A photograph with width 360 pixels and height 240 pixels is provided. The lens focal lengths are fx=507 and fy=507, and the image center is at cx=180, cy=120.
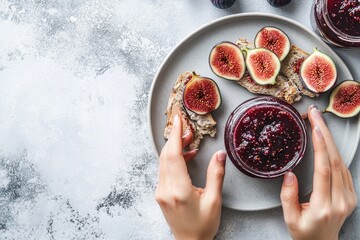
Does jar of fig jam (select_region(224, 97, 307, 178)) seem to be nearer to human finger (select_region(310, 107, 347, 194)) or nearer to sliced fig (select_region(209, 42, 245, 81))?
human finger (select_region(310, 107, 347, 194))

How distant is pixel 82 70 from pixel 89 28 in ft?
0.66

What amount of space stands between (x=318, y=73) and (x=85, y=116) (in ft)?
3.52

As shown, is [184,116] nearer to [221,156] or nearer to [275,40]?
[221,156]

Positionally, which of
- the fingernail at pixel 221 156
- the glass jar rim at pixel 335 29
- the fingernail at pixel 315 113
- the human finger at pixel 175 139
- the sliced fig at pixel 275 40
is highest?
the glass jar rim at pixel 335 29

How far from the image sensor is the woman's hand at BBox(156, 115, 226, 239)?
206 cm

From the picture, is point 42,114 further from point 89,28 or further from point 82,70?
point 89,28

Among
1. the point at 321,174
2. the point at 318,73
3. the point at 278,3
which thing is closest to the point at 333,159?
the point at 321,174

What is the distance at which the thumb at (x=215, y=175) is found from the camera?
2.11m

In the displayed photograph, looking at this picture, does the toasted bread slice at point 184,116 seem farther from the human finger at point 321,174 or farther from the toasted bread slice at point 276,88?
the human finger at point 321,174

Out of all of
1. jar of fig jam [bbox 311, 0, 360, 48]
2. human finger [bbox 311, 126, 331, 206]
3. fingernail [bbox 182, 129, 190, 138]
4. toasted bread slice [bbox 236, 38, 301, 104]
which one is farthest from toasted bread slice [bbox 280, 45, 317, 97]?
fingernail [bbox 182, 129, 190, 138]

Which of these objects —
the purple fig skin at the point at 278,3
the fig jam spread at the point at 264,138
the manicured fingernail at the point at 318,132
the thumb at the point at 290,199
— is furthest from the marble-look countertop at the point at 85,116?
the manicured fingernail at the point at 318,132

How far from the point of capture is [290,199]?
209 centimetres

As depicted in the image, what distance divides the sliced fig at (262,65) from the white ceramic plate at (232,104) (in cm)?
9

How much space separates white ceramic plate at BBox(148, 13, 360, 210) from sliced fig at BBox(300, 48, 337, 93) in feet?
0.14
